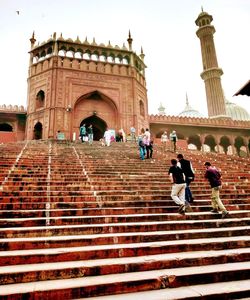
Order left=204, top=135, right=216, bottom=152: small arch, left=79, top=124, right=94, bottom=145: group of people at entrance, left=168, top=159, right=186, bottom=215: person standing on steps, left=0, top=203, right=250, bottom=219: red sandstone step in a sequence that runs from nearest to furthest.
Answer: left=0, top=203, right=250, bottom=219: red sandstone step → left=168, top=159, right=186, bottom=215: person standing on steps → left=79, top=124, right=94, bottom=145: group of people at entrance → left=204, top=135, right=216, bottom=152: small arch

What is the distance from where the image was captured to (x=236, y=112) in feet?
150

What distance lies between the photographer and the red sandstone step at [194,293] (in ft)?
8.40

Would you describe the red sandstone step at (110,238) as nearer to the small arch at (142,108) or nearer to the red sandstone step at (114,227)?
the red sandstone step at (114,227)

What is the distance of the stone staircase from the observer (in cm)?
275

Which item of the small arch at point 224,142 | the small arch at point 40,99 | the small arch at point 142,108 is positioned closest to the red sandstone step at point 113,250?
the small arch at point 40,99

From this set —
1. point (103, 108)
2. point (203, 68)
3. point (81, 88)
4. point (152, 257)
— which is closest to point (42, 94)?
point (81, 88)

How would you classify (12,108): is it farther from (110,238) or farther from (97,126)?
(110,238)

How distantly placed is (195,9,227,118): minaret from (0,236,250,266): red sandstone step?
27785mm

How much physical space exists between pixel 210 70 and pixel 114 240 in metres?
30.3

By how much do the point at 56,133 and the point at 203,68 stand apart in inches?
802

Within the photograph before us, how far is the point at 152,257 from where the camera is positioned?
136 inches

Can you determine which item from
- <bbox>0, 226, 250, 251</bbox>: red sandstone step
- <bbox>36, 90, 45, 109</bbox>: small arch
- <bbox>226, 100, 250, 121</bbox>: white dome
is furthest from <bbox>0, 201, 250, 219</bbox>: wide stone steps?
<bbox>226, 100, 250, 121</bbox>: white dome

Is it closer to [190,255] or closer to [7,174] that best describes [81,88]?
[7,174]

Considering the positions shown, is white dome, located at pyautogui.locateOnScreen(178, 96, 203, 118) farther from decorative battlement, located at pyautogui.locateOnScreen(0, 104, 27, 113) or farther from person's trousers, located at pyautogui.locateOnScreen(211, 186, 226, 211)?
person's trousers, located at pyautogui.locateOnScreen(211, 186, 226, 211)
